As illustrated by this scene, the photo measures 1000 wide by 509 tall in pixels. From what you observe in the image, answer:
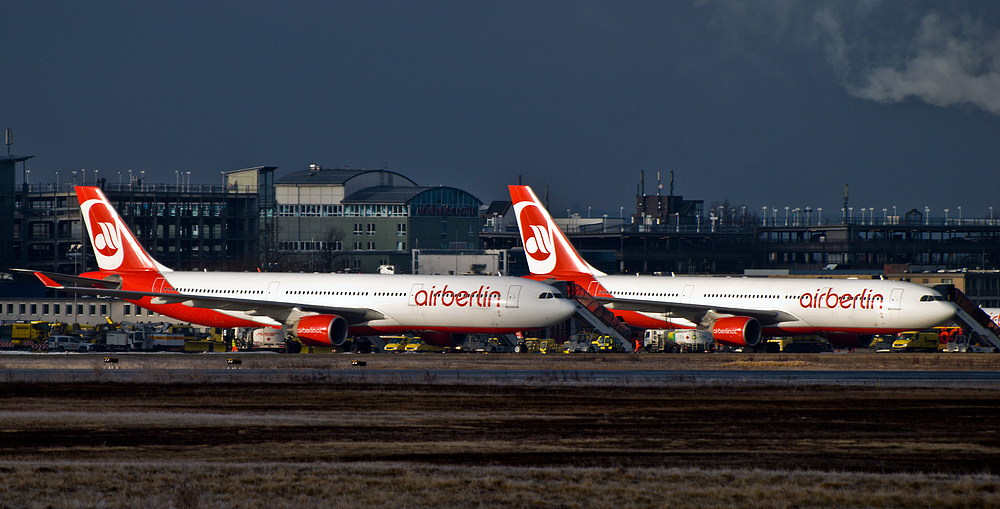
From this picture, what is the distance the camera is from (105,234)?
75.8 meters

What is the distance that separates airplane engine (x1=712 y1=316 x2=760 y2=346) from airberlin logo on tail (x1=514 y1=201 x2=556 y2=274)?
16713mm

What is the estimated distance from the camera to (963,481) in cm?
1941

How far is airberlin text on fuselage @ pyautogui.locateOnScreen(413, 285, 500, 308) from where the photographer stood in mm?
63156

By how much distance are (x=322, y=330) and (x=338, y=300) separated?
4.36m

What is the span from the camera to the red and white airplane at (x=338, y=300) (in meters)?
63.0

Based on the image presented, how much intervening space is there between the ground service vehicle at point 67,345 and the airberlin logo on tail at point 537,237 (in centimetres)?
2957

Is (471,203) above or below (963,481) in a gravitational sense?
above

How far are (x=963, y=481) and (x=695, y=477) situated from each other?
438 centimetres

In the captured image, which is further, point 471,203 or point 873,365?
point 471,203

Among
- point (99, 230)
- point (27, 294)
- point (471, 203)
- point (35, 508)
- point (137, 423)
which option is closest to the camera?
point (35, 508)

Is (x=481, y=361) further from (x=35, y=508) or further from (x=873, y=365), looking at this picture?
(x=35, y=508)

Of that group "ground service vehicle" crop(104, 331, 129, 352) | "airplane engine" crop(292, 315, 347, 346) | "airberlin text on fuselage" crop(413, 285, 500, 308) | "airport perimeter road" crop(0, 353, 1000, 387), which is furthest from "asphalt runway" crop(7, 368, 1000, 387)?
"ground service vehicle" crop(104, 331, 129, 352)

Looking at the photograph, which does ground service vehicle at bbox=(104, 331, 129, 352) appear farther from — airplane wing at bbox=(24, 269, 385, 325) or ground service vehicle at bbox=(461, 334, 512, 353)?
ground service vehicle at bbox=(461, 334, 512, 353)

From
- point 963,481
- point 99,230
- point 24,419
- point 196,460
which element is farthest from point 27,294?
point 963,481
